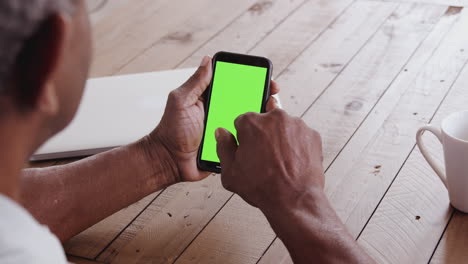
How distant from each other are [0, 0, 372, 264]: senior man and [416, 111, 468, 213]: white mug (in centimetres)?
19

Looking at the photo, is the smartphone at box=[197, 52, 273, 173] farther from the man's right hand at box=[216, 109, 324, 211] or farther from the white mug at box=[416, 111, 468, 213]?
the white mug at box=[416, 111, 468, 213]

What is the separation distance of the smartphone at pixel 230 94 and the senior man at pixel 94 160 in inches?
0.6

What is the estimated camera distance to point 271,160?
0.97 m

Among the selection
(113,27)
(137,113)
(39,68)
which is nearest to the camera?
(39,68)

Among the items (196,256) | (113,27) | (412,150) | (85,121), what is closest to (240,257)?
(196,256)

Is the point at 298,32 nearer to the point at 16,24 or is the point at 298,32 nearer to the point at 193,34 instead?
the point at 193,34

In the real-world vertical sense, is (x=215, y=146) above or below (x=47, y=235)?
below

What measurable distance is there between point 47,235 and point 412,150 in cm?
76

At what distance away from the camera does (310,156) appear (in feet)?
3.24

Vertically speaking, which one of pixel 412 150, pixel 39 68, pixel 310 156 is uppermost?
pixel 39 68

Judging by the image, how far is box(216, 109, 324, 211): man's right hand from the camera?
3.12ft

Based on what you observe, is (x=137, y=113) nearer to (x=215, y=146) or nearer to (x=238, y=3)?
(x=215, y=146)

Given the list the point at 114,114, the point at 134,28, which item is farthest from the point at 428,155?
the point at 134,28

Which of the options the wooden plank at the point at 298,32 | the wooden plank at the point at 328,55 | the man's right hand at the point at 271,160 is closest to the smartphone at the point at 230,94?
the man's right hand at the point at 271,160
